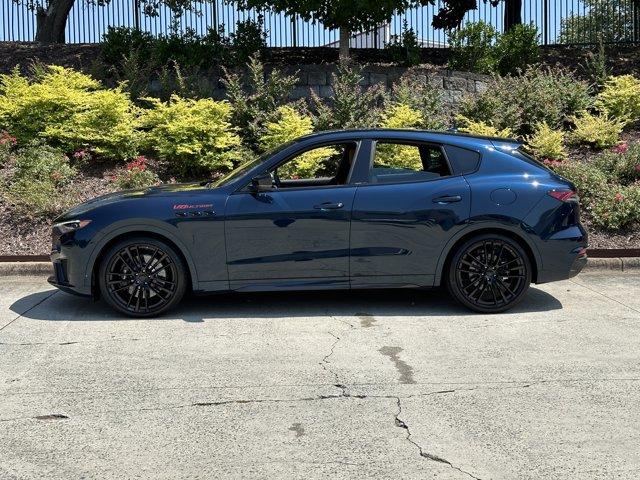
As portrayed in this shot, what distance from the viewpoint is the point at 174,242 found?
712 centimetres

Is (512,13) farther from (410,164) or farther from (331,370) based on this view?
(331,370)

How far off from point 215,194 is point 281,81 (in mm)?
6914

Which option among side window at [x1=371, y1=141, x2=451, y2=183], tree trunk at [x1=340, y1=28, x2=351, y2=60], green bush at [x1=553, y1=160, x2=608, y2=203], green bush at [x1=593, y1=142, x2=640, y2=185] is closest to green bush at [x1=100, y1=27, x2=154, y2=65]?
tree trunk at [x1=340, y1=28, x2=351, y2=60]

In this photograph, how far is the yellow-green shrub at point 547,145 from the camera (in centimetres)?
1228

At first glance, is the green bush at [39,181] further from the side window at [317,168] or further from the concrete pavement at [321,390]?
the side window at [317,168]

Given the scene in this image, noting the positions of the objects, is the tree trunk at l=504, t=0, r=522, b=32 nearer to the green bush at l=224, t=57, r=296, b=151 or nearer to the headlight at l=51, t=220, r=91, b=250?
the green bush at l=224, t=57, r=296, b=151

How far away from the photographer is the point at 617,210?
34.3ft

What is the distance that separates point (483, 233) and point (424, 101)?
666 centimetres

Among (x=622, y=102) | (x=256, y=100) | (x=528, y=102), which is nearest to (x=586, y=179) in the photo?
(x=528, y=102)

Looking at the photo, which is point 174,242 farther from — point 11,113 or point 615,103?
point 615,103

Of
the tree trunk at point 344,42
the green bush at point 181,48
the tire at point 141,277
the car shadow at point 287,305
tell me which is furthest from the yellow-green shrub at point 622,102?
the tire at point 141,277

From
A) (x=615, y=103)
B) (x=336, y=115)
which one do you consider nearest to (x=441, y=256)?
(x=336, y=115)

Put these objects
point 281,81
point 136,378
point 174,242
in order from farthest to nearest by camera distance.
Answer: point 281,81 < point 174,242 < point 136,378

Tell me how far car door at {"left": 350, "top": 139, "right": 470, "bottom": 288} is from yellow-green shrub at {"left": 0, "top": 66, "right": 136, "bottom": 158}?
620 cm
